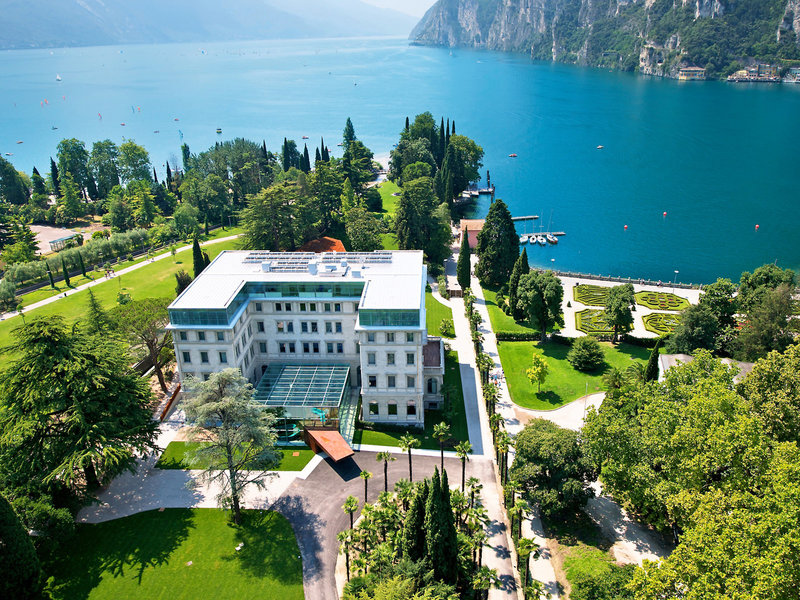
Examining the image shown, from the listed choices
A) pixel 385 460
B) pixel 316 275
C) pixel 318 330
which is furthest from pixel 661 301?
pixel 385 460

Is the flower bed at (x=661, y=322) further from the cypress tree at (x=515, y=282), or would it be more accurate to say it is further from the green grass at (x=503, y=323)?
the cypress tree at (x=515, y=282)

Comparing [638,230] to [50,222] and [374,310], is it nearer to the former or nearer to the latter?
[374,310]

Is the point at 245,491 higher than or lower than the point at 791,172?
lower

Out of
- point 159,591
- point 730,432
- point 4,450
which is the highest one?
point 730,432

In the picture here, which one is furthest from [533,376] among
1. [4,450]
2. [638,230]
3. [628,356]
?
[638,230]

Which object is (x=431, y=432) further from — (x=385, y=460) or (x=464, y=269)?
(x=464, y=269)

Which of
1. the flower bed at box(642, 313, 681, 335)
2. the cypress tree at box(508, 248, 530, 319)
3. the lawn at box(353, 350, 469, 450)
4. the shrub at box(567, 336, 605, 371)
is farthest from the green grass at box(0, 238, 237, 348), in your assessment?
the flower bed at box(642, 313, 681, 335)

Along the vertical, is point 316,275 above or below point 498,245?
above
